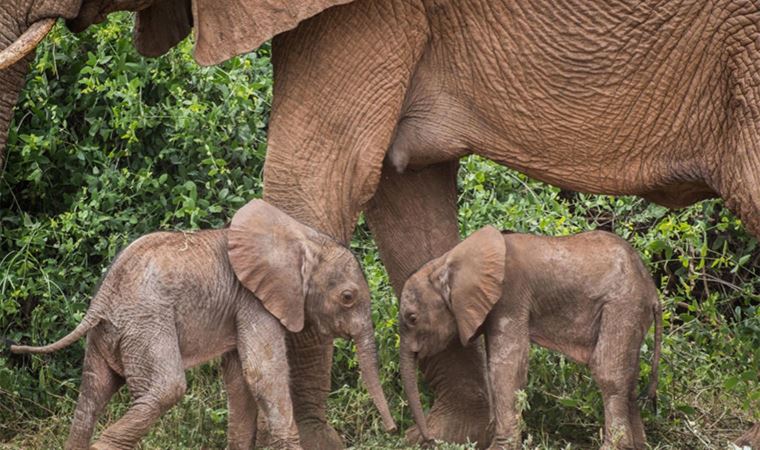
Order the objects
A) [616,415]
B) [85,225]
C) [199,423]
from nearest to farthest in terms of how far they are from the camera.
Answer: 1. [616,415]
2. [199,423]
3. [85,225]

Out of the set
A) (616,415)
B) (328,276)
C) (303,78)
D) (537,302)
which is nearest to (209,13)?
(303,78)

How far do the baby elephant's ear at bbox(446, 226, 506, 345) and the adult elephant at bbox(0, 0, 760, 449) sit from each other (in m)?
0.30

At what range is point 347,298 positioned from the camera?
22.1 feet

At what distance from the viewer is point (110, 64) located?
8586mm

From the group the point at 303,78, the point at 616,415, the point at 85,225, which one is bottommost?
the point at 616,415

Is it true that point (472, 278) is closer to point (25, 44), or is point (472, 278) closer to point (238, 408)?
point (238, 408)

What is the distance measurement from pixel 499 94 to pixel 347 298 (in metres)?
0.87

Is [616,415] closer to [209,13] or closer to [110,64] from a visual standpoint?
[209,13]

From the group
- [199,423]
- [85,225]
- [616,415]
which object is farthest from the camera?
[85,225]

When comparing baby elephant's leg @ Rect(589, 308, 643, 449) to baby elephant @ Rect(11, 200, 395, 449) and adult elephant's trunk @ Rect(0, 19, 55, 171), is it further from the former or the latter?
adult elephant's trunk @ Rect(0, 19, 55, 171)

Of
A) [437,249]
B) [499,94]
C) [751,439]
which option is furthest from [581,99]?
[751,439]

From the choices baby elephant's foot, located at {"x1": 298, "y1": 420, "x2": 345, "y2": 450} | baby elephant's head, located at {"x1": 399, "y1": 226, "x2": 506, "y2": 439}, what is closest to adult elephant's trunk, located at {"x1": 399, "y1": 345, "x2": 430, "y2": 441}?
baby elephant's head, located at {"x1": 399, "y1": 226, "x2": 506, "y2": 439}

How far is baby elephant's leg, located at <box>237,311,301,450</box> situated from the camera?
259 inches

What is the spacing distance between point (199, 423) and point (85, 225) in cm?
116
